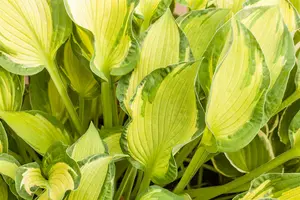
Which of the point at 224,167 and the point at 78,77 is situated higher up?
the point at 78,77

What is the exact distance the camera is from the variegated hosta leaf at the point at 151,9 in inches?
21.2

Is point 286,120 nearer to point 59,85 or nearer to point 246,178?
point 246,178

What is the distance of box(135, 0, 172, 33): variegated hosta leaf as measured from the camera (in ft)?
1.77

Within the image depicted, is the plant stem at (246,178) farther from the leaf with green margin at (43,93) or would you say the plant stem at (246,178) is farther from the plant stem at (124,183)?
the leaf with green margin at (43,93)

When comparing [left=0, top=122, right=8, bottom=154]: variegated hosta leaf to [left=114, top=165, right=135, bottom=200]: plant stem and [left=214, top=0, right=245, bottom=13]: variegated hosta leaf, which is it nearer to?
[left=114, top=165, right=135, bottom=200]: plant stem

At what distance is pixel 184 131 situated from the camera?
1.48ft

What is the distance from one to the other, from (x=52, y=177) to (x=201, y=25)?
0.70 ft

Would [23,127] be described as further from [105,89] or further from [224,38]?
[224,38]

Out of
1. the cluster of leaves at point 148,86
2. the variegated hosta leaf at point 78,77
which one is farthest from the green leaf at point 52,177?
the variegated hosta leaf at point 78,77

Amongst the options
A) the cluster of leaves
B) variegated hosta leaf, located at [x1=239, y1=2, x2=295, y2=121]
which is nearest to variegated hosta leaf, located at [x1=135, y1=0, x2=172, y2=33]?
the cluster of leaves

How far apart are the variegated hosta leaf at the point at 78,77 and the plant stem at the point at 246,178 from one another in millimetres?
161

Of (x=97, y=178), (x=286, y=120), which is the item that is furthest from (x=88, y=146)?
(x=286, y=120)

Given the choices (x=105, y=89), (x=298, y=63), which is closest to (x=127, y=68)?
(x=105, y=89)

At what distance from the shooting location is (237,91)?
17.5 inches
